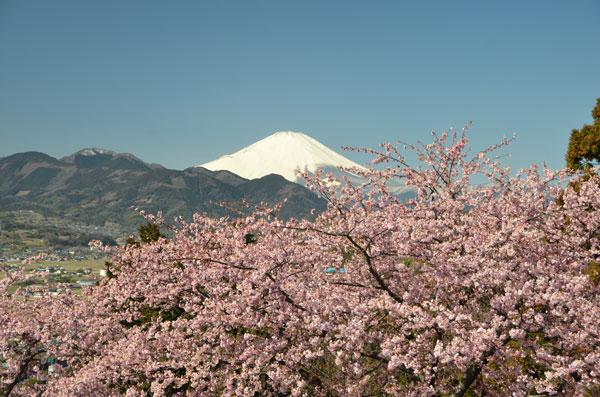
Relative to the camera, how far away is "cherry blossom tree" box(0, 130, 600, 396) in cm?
693

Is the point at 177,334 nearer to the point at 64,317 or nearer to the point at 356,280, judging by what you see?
the point at 356,280

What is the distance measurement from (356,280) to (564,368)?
4.13 meters

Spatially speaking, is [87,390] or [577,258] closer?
[577,258]

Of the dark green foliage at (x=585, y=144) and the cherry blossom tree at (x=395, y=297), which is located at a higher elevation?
the dark green foliage at (x=585, y=144)

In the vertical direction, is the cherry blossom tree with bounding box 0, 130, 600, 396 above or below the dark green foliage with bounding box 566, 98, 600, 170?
below

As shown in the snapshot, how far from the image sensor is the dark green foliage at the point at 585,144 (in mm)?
17422

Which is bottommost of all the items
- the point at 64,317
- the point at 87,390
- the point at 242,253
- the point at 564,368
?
the point at 87,390

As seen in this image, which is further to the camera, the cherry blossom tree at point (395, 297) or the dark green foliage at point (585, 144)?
the dark green foliage at point (585, 144)

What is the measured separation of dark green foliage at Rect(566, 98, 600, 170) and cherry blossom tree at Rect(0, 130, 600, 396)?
5.81 m

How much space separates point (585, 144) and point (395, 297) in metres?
12.5

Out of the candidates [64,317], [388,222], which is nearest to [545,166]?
[388,222]

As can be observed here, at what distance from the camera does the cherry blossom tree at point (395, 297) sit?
22.7ft

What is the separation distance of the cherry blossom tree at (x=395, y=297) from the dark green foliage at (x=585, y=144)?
5.81 meters

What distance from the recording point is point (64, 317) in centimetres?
1448
